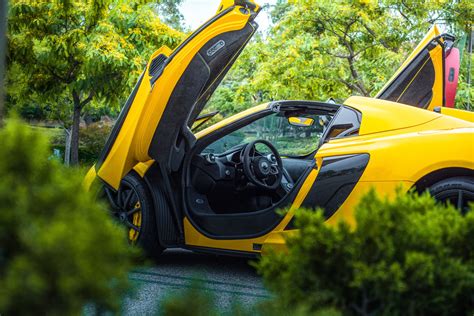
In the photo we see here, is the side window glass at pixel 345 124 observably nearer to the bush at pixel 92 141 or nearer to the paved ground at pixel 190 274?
the paved ground at pixel 190 274

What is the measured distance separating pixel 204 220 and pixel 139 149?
80 cm

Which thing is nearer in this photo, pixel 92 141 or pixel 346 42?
pixel 346 42

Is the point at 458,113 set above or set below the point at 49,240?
above

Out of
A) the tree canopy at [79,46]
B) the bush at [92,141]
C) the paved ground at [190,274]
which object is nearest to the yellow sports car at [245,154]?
the paved ground at [190,274]

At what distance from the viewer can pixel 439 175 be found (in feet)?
13.7

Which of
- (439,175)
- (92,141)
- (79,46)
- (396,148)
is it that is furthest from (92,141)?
(439,175)

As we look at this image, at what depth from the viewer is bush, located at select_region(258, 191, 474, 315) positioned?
5.52ft

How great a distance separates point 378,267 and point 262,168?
12.4 feet

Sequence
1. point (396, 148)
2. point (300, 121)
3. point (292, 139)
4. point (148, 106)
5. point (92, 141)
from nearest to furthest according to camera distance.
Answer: point (396, 148) → point (148, 106) → point (300, 121) → point (292, 139) → point (92, 141)

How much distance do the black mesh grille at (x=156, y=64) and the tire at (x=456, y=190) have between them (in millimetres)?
2257

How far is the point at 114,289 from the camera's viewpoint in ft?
5.07

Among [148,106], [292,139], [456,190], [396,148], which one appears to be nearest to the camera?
[456,190]

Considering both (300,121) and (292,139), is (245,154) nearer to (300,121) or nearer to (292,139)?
(300,121)

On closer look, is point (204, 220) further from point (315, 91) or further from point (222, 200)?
point (315, 91)
